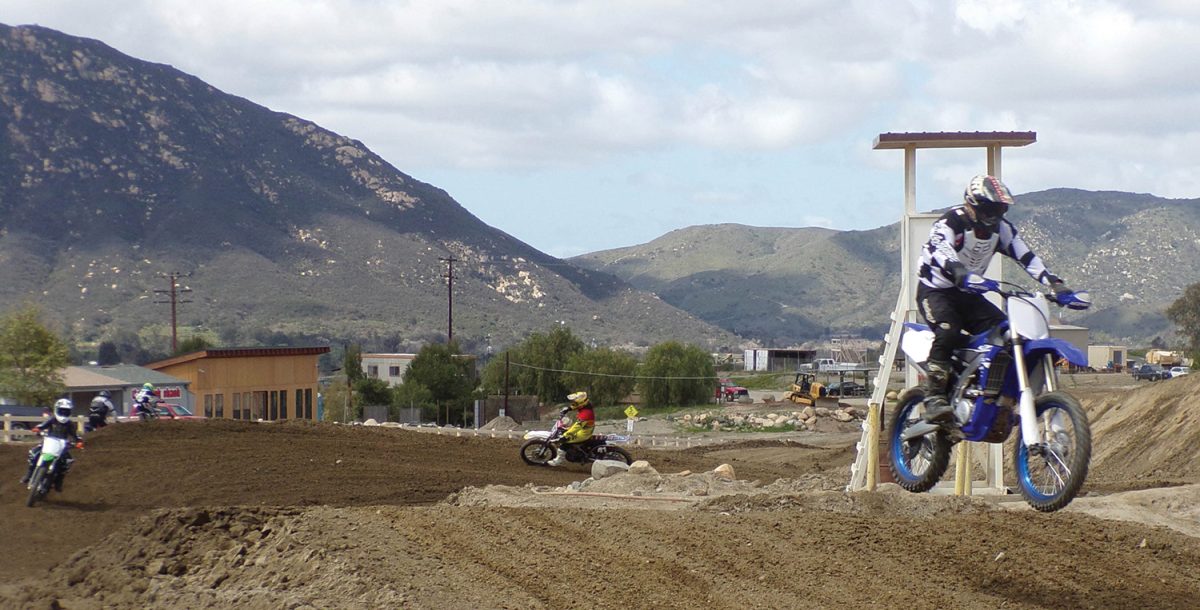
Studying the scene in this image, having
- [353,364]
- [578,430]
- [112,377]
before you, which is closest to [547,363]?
[353,364]

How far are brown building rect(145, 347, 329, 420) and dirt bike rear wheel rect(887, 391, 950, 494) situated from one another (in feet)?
184

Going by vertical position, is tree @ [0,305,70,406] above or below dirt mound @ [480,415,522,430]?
above

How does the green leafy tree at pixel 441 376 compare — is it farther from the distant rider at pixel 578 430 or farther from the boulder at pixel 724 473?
the boulder at pixel 724 473

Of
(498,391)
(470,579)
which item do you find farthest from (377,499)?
(498,391)

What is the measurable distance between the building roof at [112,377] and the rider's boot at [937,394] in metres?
56.2

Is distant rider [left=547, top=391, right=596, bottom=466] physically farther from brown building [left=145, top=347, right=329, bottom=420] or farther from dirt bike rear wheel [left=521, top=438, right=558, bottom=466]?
brown building [left=145, top=347, right=329, bottom=420]

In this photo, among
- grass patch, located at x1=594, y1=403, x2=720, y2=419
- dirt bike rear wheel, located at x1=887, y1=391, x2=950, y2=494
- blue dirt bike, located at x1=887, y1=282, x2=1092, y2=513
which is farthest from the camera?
grass patch, located at x1=594, y1=403, x2=720, y2=419

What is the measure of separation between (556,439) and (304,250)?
123140 mm

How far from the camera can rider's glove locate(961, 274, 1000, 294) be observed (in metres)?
9.91

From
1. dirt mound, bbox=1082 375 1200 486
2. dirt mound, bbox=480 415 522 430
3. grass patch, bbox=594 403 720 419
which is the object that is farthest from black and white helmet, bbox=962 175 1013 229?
grass patch, bbox=594 403 720 419

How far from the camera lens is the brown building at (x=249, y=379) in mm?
64812

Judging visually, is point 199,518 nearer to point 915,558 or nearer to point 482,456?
point 915,558

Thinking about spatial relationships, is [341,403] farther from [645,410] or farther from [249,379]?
[645,410]

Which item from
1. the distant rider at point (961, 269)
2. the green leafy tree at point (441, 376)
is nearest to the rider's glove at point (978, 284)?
the distant rider at point (961, 269)
